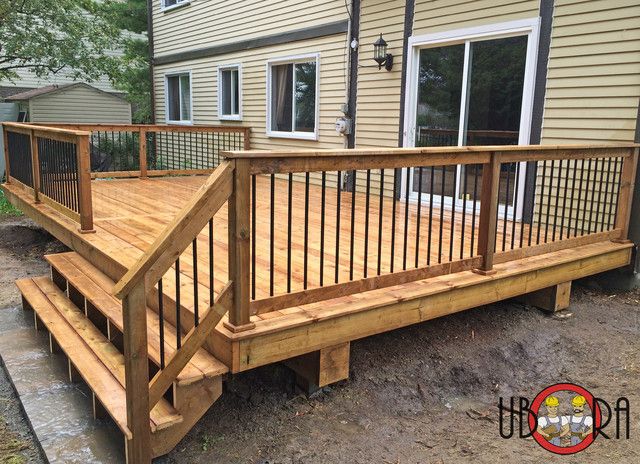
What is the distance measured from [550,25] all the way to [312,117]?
409cm

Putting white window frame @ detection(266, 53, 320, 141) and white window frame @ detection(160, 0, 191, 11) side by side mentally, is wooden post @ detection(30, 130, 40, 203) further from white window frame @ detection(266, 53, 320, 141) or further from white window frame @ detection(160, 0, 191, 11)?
white window frame @ detection(160, 0, 191, 11)

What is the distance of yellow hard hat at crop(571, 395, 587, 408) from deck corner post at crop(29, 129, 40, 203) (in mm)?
5112

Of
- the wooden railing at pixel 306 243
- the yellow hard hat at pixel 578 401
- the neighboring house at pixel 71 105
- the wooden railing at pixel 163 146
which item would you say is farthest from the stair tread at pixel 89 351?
the neighboring house at pixel 71 105

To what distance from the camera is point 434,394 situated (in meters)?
3.50

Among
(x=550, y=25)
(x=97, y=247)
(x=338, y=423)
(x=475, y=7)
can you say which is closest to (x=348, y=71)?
(x=475, y=7)

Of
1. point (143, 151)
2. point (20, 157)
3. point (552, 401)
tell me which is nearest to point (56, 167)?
point (20, 157)

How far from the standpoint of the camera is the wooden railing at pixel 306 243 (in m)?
2.44

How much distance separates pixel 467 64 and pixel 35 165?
455cm

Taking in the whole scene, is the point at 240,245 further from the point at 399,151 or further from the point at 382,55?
the point at 382,55

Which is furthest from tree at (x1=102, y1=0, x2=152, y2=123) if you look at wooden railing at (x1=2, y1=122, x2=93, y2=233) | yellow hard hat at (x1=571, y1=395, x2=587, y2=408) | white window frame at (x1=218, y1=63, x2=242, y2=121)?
yellow hard hat at (x1=571, y1=395, x2=587, y2=408)

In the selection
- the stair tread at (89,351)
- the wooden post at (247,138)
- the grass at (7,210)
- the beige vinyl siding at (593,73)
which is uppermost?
the beige vinyl siding at (593,73)

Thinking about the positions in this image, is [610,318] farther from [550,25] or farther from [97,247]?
[97,247]

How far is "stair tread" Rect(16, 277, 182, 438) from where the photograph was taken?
2.63 metres

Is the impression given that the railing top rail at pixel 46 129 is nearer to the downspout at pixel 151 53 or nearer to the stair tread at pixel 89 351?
the stair tread at pixel 89 351
